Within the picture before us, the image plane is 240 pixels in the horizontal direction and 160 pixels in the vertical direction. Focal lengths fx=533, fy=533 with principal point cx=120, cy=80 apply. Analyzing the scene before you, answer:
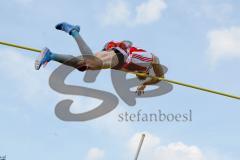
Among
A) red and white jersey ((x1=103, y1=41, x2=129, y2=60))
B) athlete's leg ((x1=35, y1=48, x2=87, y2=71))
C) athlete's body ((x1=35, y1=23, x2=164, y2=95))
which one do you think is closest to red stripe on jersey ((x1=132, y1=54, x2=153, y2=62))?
athlete's body ((x1=35, y1=23, x2=164, y2=95))

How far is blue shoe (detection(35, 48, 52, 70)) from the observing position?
10.5 metres

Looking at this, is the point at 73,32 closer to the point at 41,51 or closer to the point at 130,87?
the point at 41,51

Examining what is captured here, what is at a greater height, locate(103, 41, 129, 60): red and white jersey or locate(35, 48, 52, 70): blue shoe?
locate(35, 48, 52, 70): blue shoe

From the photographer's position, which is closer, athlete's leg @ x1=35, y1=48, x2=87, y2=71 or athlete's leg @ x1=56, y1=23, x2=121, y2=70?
athlete's leg @ x1=35, y1=48, x2=87, y2=71

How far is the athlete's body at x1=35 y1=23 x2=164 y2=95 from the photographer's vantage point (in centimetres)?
1068

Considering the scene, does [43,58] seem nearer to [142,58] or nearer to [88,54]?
[88,54]

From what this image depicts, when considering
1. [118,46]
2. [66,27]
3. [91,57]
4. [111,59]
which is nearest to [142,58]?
[118,46]

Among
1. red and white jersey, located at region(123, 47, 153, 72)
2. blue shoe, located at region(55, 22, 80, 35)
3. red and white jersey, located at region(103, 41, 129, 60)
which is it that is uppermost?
blue shoe, located at region(55, 22, 80, 35)

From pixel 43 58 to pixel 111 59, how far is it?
1.64 metres

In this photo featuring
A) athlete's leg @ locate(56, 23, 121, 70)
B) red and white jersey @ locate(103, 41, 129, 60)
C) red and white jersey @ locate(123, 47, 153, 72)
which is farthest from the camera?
red and white jersey @ locate(123, 47, 153, 72)

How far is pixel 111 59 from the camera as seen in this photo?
452 inches

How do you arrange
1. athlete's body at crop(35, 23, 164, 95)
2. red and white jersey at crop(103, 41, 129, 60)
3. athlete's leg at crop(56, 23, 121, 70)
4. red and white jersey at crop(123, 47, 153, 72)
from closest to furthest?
athlete's body at crop(35, 23, 164, 95), athlete's leg at crop(56, 23, 121, 70), red and white jersey at crop(103, 41, 129, 60), red and white jersey at crop(123, 47, 153, 72)

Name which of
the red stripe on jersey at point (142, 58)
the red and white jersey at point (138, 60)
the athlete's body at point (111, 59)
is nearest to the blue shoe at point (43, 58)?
the athlete's body at point (111, 59)

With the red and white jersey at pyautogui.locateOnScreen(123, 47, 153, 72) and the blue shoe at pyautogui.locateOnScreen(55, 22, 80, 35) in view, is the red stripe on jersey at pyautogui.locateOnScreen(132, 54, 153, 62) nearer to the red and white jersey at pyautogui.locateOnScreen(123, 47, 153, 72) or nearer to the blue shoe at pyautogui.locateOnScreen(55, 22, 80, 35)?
the red and white jersey at pyautogui.locateOnScreen(123, 47, 153, 72)
